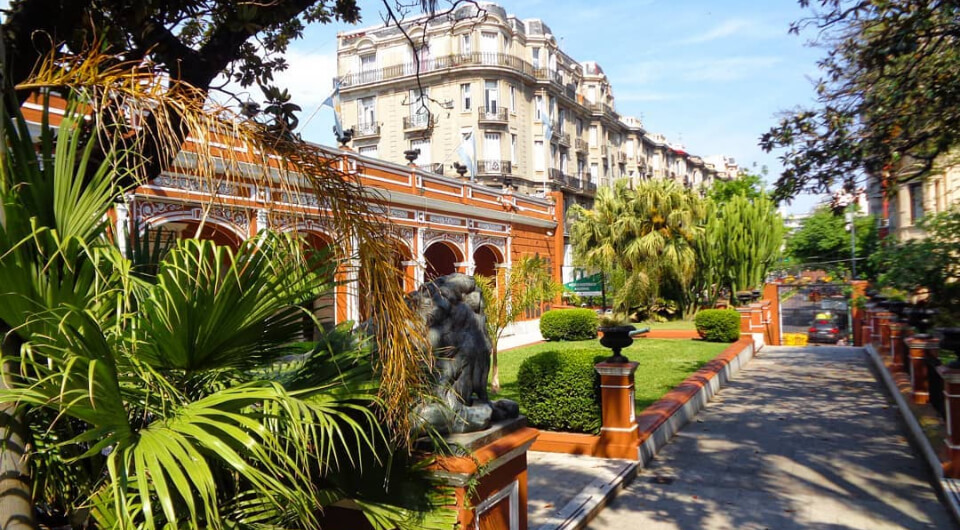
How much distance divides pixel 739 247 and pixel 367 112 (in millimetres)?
21384

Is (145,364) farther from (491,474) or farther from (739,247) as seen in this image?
(739,247)

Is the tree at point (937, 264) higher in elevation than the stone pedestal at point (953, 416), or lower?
higher

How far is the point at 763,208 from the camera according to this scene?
29.7 metres

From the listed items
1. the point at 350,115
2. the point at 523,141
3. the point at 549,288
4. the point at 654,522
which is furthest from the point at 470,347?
the point at 350,115

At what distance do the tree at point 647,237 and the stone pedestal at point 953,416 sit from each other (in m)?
20.4

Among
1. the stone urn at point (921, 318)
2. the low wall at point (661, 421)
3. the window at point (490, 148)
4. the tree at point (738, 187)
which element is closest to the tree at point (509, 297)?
the low wall at point (661, 421)

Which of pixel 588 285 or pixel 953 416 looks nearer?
pixel 953 416

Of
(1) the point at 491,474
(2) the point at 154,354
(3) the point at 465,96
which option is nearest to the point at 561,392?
(1) the point at 491,474

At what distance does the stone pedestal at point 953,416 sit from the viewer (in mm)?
6629

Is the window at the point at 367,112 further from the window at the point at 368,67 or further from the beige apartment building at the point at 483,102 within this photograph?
the window at the point at 368,67

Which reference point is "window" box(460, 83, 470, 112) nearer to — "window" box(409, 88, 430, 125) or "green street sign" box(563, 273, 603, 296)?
"window" box(409, 88, 430, 125)

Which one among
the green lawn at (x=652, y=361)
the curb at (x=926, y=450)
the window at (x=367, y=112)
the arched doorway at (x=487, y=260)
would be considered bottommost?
the curb at (x=926, y=450)

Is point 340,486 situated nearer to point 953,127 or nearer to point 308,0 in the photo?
point 308,0

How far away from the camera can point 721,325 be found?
782 inches
